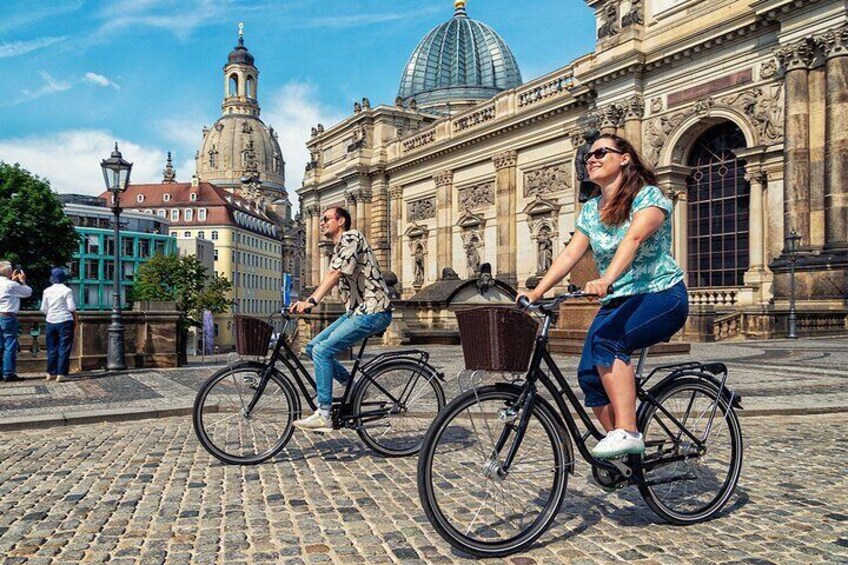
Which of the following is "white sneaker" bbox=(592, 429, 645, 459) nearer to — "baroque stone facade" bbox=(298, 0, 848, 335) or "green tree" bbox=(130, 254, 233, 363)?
"baroque stone facade" bbox=(298, 0, 848, 335)

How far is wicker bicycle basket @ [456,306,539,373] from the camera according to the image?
10.5 feet

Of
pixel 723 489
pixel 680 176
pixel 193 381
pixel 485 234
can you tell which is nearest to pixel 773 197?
pixel 680 176

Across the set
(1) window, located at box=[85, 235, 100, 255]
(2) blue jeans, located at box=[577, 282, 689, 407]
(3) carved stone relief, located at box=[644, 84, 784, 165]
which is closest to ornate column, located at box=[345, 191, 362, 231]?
(3) carved stone relief, located at box=[644, 84, 784, 165]

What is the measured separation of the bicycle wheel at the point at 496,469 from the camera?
3.19m

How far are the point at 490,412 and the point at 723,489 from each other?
5.10ft

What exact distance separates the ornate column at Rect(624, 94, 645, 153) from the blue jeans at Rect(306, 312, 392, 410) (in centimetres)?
2575

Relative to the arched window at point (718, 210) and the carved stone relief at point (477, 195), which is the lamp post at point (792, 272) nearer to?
the arched window at point (718, 210)

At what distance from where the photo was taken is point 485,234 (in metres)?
40.5

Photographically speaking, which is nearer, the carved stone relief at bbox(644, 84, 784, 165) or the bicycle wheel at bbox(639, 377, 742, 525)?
the bicycle wheel at bbox(639, 377, 742, 525)

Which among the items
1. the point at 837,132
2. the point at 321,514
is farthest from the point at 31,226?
the point at 321,514

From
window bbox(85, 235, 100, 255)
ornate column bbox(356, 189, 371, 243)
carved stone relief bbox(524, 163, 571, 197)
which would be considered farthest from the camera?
window bbox(85, 235, 100, 255)

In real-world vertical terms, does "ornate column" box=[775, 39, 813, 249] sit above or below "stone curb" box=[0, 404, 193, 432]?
above

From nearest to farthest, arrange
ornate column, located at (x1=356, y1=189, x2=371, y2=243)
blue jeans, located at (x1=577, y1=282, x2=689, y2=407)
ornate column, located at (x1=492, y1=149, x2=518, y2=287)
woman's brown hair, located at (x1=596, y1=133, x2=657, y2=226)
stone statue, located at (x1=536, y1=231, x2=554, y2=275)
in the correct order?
1. blue jeans, located at (x1=577, y1=282, x2=689, y2=407)
2. woman's brown hair, located at (x1=596, y1=133, x2=657, y2=226)
3. stone statue, located at (x1=536, y1=231, x2=554, y2=275)
4. ornate column, located at (x1=492, y1=149, x2=518, y2=287)
5. ornate column, located at (x1=356, y1=189, x2=371, y2=243)

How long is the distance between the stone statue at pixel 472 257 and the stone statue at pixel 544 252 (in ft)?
17.7
